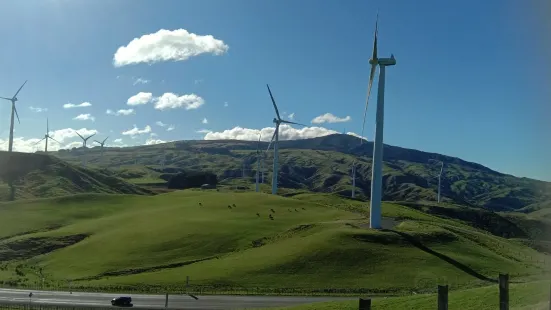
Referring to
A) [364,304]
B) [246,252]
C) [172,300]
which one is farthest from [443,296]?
[246,252]

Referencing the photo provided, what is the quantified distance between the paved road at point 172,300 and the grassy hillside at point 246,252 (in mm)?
6102

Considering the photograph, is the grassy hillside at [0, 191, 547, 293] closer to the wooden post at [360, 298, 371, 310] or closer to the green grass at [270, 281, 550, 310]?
the green grass at [270, 281, 550, 310]

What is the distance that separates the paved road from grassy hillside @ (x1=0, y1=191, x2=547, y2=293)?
6102 millimetres

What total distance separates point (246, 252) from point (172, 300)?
25.8 metres

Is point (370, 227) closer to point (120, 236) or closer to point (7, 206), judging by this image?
point (120, 236)

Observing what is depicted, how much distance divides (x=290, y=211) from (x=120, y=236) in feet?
123

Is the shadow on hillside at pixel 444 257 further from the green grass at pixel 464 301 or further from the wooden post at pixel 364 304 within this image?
the wooden post at pixel 364 304

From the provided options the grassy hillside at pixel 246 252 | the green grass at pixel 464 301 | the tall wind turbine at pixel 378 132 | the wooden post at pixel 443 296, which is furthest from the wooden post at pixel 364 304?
the tall wind turbine at pixel 378 132

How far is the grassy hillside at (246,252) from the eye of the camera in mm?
63781

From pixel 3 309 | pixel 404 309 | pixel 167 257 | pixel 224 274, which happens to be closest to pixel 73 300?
pixel 3 309

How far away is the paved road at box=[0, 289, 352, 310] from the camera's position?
161ft

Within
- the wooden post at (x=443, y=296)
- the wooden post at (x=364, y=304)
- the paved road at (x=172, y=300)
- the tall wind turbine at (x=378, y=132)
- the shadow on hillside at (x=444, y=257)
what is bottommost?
the paved road at (x=172, y=300)

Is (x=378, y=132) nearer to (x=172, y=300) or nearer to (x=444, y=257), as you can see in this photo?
(x=444, y=257)

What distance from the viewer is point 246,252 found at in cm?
7781
